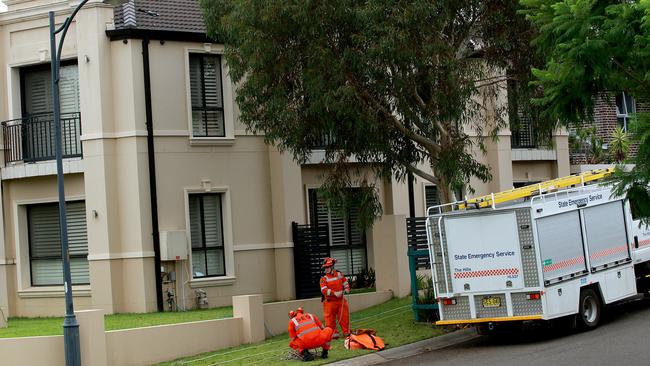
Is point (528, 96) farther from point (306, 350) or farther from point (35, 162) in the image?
point (35, 162)

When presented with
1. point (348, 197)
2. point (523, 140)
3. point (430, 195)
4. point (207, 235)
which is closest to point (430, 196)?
point (430, 195)

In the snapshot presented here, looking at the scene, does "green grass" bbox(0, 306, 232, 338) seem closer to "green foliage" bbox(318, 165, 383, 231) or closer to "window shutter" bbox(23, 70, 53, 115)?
"green foliage" bbox(318, 165, 383, 231)

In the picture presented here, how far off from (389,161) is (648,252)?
5.83m

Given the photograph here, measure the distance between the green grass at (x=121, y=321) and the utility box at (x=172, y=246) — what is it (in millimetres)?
1325

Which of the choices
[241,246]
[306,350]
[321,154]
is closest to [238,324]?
[306,350]

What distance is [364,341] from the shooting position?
2062 cm

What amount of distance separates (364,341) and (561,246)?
160 inches

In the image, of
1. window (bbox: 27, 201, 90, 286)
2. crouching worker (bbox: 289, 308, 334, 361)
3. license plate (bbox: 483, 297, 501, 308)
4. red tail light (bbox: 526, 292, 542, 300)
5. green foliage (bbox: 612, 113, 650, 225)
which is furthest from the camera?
window (bbox: 27, 201, 90, 286)

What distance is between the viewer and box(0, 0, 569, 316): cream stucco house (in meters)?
25.7

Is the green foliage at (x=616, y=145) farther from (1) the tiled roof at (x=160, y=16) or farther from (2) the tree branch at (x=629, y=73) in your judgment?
(2) the tree branch at (x=629, y=73)

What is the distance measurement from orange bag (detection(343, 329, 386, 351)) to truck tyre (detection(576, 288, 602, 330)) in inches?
151

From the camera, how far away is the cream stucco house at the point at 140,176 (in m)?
25.7

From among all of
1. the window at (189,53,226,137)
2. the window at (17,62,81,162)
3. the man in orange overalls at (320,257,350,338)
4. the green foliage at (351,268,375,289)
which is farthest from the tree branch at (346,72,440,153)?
the window at (17,62,81,162)

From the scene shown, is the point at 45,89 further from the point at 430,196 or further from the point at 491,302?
the point at 491,302
